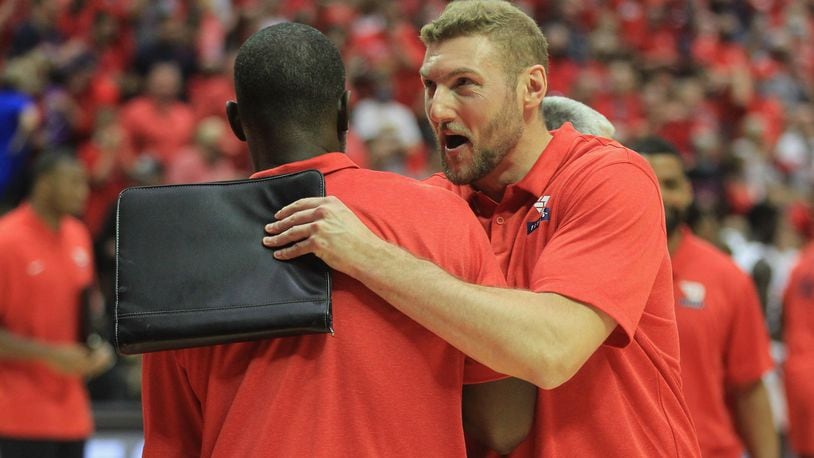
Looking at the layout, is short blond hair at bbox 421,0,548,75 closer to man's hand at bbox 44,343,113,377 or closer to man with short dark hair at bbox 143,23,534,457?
man with short dark hair at bbox 143,23,534,457

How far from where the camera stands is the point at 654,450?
266 centimetres

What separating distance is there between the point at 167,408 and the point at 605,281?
1.05 m

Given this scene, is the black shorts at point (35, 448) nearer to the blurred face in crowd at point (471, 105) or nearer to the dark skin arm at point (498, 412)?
the blurred face in crowd at point (471, 105)

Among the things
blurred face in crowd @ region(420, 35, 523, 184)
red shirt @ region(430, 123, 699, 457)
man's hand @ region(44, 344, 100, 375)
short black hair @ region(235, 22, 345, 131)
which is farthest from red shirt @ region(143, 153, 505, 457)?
man's hand @ region(44, 344, 100, 375)

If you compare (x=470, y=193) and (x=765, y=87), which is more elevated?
(x=470, y=193)

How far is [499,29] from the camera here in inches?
110

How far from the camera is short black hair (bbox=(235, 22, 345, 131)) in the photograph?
7.89ft

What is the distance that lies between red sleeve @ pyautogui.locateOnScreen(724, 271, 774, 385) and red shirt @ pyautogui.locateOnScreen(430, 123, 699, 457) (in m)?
2.35

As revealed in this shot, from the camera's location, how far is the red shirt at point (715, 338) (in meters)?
4.88

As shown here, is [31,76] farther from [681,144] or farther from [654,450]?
[654,450]

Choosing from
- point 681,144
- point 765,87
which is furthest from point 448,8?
point 765,87

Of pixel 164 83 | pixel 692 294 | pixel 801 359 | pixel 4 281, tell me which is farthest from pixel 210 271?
pixel 164 83

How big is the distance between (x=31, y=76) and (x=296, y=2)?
375cm

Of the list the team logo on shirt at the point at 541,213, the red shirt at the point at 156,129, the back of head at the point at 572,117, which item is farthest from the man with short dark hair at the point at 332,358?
the red shirt at the point at 156,129
